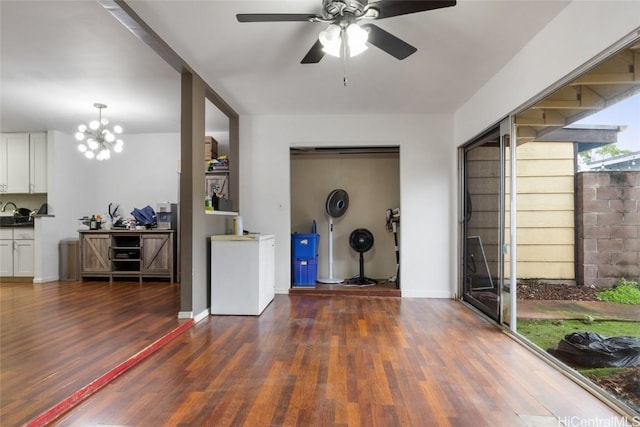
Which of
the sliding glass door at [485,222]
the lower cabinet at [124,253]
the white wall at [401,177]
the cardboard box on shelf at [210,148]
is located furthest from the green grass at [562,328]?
the lower cabinet at [124,253]

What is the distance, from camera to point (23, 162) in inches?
233

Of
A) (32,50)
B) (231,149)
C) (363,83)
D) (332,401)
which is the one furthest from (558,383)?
(32,50)

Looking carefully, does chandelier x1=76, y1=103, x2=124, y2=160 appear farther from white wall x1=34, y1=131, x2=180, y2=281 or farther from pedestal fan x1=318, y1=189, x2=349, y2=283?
pedestal fan x1=318, y1=189, x2=349, y2=283

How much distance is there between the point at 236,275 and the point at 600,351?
11.2ft

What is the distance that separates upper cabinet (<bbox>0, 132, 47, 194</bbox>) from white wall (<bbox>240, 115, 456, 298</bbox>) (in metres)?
3.98

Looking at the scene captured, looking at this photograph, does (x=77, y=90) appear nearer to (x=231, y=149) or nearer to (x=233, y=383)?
(x=231, y=149)

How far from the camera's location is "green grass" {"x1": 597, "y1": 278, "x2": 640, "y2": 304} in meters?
3.26

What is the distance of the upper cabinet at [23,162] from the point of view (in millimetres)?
5883

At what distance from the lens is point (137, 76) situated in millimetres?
3658

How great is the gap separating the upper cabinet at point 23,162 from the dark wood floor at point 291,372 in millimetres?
3108

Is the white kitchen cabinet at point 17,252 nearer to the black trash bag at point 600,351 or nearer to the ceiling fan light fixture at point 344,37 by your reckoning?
the ceiling fan light fixture at point 344,37

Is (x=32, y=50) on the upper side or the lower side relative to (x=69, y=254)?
upper

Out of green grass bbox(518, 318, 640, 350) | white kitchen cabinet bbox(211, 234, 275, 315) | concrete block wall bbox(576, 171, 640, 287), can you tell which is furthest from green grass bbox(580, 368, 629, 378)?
white kitchen cabinet bbox(211, 234, 275, 315)

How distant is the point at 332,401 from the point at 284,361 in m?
0.66
